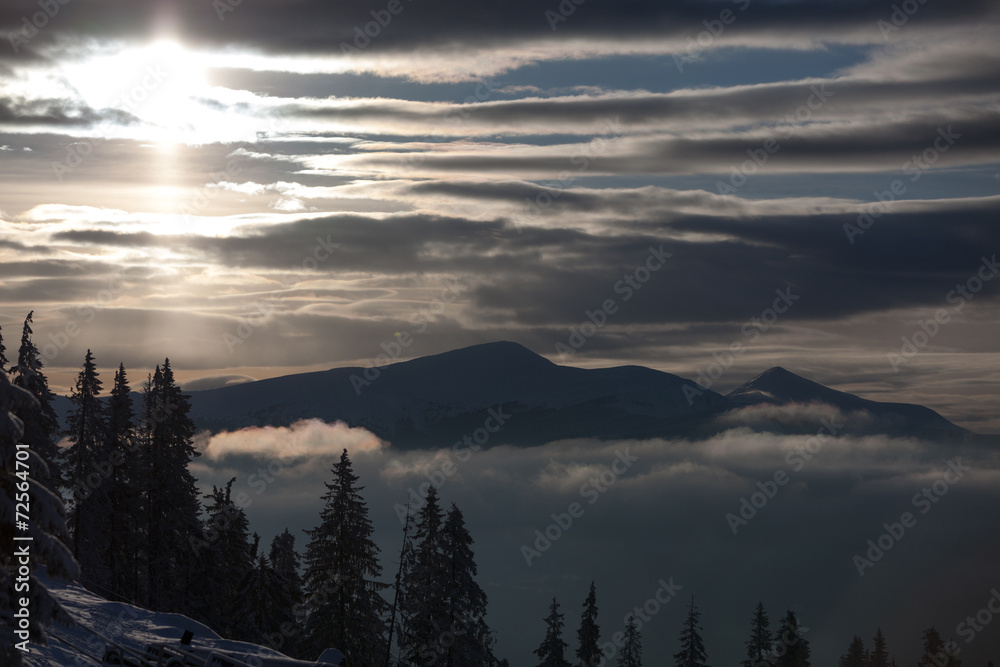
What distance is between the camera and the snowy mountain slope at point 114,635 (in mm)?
27792

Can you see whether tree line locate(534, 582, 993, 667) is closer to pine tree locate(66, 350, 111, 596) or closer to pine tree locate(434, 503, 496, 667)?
pine tree locate(434, 503, 496, 667)

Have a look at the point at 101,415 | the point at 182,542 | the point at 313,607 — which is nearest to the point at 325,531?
the point at 313,607

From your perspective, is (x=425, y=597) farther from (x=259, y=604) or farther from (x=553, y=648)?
(x=553, y=648)

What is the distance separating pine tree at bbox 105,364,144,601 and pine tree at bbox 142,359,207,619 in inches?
94.6

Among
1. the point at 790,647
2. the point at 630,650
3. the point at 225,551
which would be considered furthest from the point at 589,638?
the point at 225,551

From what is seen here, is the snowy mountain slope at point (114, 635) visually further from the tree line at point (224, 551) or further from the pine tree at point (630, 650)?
the pine tree at point (630, 650)

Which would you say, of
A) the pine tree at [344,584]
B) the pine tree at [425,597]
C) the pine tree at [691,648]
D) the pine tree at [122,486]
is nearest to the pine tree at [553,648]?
the pine tree at [691,648]

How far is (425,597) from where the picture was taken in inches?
1898

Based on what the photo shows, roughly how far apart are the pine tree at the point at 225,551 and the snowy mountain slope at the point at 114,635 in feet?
35.5

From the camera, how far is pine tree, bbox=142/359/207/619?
4944 cm

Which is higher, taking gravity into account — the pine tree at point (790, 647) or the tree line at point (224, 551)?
the tree line at point (224, 551)

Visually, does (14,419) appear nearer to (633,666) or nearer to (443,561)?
(443,561)

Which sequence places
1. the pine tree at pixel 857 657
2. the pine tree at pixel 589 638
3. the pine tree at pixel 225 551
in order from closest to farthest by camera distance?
the pine tree at pixel 225 551 → the pine tree at pixel 589 638 → the pine tree at pixel 857 657

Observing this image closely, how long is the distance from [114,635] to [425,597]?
19.1 metres
